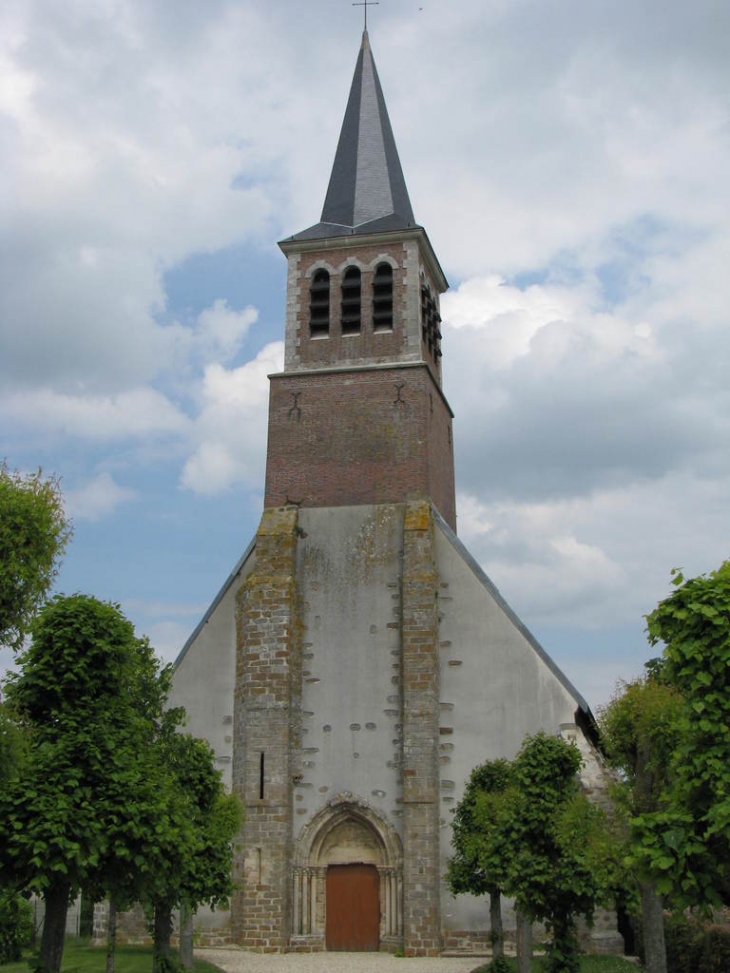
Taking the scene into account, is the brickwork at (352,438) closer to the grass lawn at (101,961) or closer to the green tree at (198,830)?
the green tree at (198,830)

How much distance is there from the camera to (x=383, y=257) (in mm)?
26047

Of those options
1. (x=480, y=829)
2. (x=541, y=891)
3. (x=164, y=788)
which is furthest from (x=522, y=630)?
(x=164, y=788)

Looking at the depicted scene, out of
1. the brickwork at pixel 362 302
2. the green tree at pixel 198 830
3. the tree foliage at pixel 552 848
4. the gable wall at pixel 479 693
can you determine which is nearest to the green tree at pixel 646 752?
the tree foliage at pixel 552 848

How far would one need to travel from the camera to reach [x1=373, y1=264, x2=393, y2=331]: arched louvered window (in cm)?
2544

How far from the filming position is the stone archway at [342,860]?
20734mm

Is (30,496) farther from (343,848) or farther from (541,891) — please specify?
(343,848)

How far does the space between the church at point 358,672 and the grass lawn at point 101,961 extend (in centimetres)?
172

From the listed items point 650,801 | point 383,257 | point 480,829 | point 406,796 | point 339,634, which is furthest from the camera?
point 383,257

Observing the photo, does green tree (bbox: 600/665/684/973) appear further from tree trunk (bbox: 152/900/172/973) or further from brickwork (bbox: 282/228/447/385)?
brickwork (bbox: 282/228/447/385)

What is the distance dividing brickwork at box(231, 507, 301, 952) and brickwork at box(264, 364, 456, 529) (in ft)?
3.48

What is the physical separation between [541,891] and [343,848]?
7766 mm

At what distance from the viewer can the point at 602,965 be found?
1717 centimetres

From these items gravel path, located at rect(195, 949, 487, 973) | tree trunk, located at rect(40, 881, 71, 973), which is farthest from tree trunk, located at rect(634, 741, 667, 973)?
tree trunk, located at rect(40, 881, 71, 973)

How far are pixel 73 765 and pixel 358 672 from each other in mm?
11772
